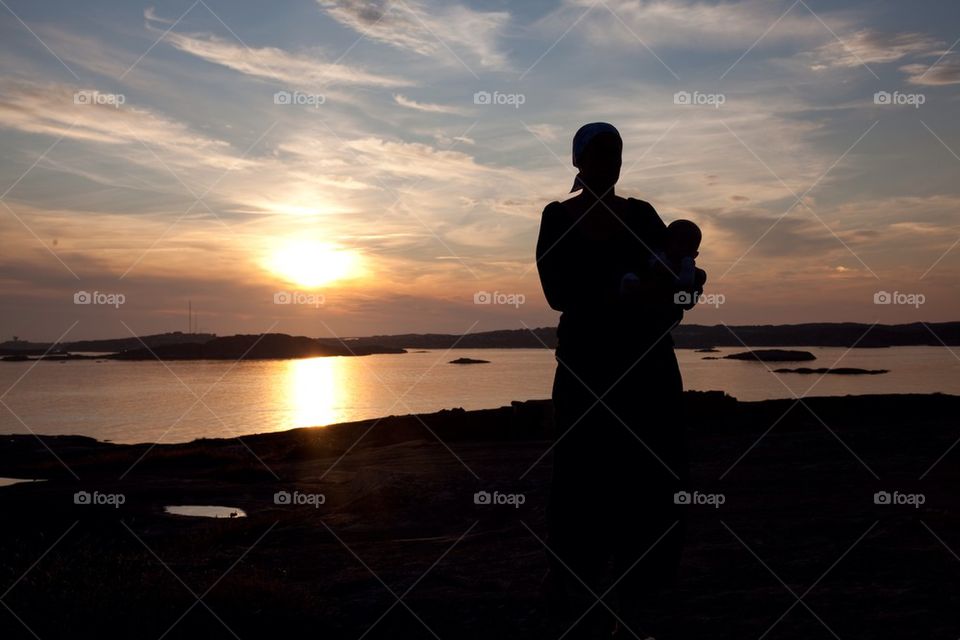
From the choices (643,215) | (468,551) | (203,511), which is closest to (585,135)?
(643,215)

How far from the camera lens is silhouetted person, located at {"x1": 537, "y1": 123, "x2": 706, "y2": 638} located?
3.96 metres

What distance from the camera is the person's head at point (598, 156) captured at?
396cm

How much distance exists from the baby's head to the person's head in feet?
1.25

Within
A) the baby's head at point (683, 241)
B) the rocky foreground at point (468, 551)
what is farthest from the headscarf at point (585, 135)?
the rocky foreground at point (468, 551)

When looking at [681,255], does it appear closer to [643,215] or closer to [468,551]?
[643,215]

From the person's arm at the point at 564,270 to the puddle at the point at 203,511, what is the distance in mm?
12834

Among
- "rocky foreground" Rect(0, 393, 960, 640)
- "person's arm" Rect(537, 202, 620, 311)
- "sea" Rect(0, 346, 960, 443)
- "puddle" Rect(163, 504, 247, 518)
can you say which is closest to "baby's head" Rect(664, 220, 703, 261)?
"person's arm" Rect(537, 202, 620, 311)

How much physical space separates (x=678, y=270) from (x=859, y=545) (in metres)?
4.21

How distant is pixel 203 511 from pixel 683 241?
14584 mm

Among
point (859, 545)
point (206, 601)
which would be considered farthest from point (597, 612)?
point (859, 545)

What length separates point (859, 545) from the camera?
6.82 m

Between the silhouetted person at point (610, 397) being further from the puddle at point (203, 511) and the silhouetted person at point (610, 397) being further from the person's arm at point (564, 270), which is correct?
the puddle at point (203, 511)

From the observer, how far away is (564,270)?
3.99 metres

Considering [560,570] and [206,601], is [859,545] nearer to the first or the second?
[560,570]
